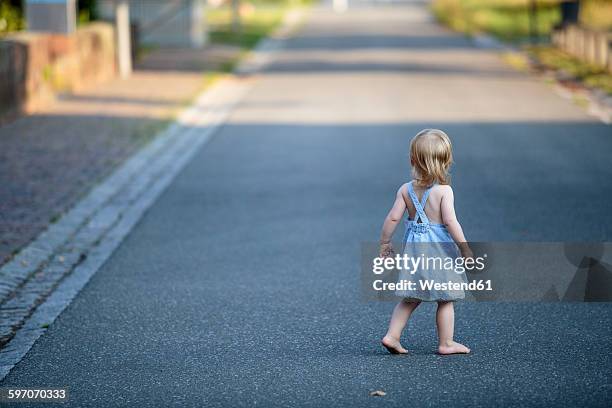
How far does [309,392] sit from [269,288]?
220 cm

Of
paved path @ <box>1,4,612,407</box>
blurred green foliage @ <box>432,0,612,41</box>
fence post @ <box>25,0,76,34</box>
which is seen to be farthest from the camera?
blurred green foliage @ <box>432,0,612,41</box>

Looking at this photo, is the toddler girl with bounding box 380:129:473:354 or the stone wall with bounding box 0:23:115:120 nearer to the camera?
the toddler girl with bounding box 380:129:473:354

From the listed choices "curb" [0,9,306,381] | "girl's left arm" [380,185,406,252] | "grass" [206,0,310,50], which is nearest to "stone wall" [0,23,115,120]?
"curb" [0,9,306,381]

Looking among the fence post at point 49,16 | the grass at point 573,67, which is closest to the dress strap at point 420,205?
the fence post at point 49,16

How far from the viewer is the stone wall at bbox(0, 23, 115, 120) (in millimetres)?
16625

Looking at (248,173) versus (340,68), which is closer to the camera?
(248,173)

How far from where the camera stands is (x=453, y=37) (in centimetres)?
3888

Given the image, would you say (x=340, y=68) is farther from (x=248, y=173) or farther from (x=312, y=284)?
(x=312, y=284)

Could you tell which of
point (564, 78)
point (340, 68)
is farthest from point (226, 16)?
point (564, 78)

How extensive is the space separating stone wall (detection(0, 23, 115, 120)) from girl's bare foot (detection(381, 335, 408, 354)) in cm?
1144

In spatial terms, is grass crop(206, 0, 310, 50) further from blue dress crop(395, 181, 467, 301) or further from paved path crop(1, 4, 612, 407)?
blue dress crop(395, 181, 467, 301)

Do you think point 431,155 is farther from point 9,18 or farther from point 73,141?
point 9,18

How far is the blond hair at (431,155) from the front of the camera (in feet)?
18.2

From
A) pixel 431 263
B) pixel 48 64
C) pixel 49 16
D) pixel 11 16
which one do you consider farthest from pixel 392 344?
pixel 11 16
